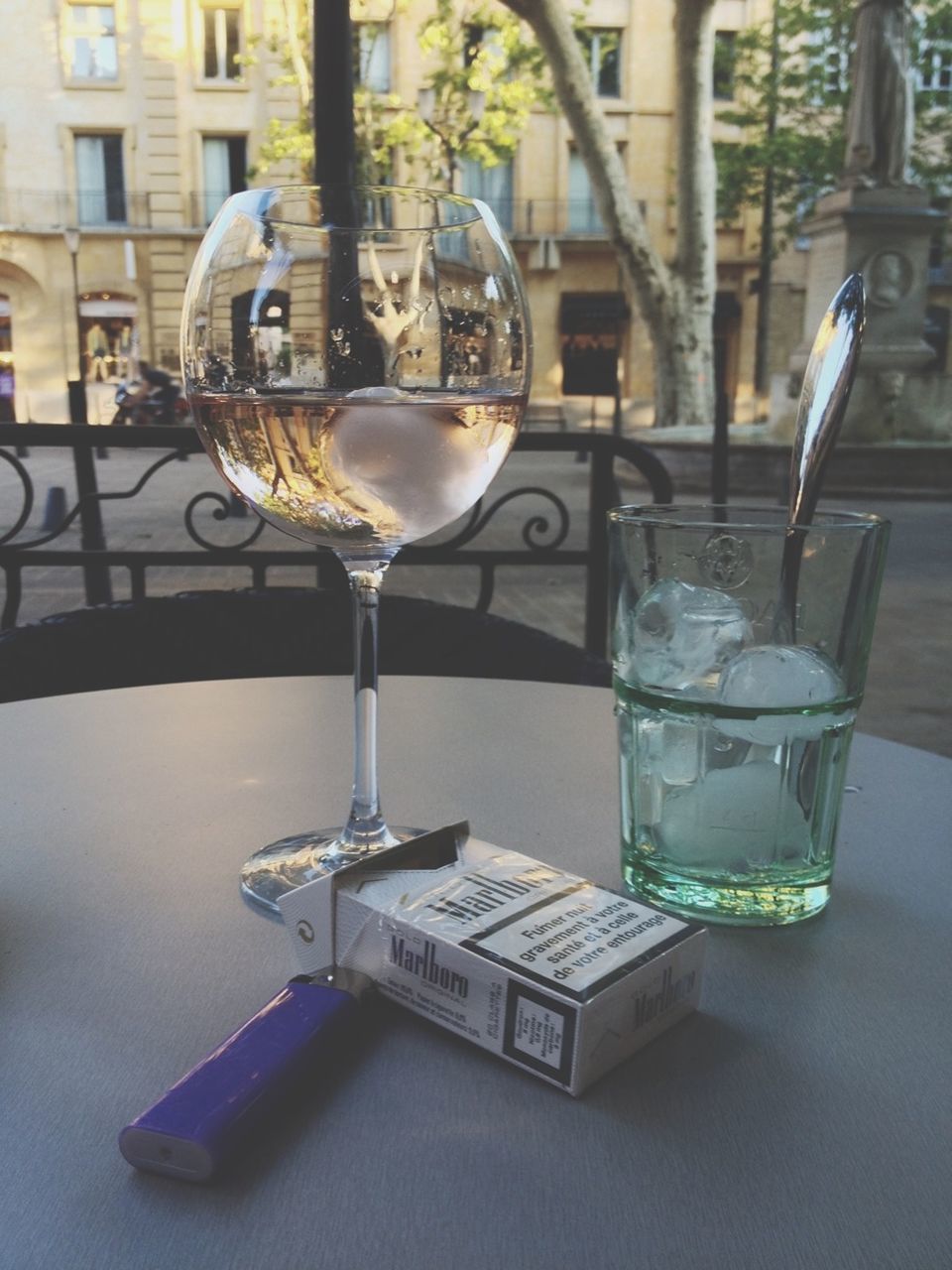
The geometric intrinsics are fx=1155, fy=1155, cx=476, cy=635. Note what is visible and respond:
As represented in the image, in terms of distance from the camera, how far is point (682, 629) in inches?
24.5

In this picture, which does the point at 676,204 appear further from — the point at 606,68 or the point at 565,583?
the point at 606,68

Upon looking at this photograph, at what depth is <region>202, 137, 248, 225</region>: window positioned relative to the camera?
2328 centimetres

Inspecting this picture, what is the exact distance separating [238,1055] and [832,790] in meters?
0.34

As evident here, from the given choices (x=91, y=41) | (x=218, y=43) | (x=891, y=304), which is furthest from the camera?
(x=218, y=43)

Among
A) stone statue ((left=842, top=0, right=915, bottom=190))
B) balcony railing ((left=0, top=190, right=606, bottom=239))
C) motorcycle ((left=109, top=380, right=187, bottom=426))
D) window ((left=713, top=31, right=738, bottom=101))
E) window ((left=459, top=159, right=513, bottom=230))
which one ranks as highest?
window ((left=713, top=31, right=738, bottom=101))

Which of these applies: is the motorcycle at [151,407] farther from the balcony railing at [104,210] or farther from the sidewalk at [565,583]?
the sidewalk at [565,583]

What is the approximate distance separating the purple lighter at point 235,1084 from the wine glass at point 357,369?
5.6 inches

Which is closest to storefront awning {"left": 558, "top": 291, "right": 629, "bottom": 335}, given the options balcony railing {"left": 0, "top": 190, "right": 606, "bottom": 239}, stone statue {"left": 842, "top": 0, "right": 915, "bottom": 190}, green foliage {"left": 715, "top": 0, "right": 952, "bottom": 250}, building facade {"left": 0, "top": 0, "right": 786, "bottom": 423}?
building facade {"left": 0, "top": 0, "right": 786, "bottom": 423}

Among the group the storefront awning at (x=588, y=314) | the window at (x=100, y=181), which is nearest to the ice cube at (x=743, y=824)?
the storefront awning at (x=588, y=314)

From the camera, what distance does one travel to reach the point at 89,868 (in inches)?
25.2

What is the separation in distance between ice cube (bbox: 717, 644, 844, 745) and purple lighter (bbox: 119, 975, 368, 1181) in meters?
0.25

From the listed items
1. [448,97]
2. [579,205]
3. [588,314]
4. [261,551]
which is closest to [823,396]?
[261,551]

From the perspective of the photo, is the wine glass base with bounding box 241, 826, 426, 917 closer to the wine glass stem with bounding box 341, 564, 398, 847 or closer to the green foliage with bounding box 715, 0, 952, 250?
the wine glass stem with bounding box 341, 564, 398, 847

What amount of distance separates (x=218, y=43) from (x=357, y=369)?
84.5 feet
